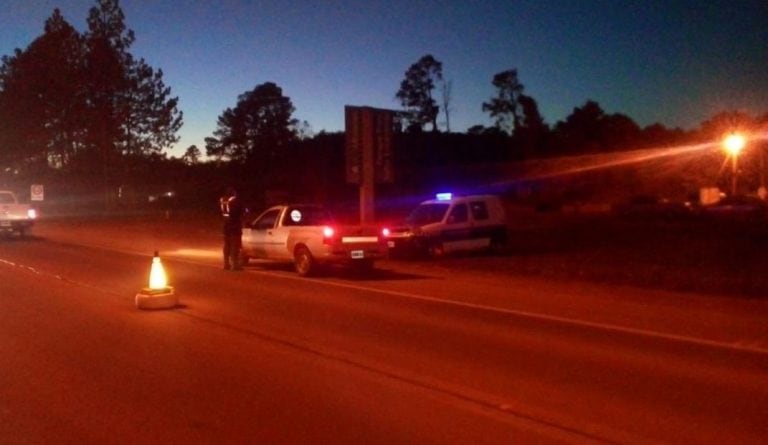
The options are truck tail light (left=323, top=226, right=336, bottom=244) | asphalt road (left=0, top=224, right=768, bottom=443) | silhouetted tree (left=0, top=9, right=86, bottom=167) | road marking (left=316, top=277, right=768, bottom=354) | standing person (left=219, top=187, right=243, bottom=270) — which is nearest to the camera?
asphalt road (left=0, top=224, right=768, bottom=443)

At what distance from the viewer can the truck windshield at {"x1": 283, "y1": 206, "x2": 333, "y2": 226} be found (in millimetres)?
23109

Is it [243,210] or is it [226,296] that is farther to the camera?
[243,210]

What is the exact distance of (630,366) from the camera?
10.9m

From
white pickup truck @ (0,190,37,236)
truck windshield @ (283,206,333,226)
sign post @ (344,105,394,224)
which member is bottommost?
truck windshield @ (283,206,333,226)

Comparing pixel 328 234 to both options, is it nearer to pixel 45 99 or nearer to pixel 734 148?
pixel 734 148

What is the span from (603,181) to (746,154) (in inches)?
435

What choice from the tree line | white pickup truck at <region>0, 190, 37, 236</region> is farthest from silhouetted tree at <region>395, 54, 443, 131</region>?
white pickup truck at <region>0, 190, 37, 236</region>

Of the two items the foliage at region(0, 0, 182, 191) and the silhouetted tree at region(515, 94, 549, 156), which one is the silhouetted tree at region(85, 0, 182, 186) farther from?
the silhouetted tree at region(515, 94, 549, 156)

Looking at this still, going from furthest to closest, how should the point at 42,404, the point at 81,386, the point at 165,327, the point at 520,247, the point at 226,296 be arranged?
1. the point at 520,247
2. the point at 226,296
3. the point at 165,327
4. the point at 81,386
5. the point at 42,404

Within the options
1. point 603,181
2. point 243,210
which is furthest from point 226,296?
point 603,181

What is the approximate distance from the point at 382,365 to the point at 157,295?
6.31m

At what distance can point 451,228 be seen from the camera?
27.6 meters

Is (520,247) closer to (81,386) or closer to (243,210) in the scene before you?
(243,210)

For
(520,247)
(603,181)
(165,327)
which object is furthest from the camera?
(603,181)
